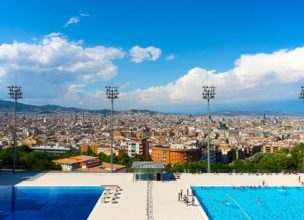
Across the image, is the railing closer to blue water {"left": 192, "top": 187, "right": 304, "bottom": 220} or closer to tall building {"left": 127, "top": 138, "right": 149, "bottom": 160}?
blue water {"left": 192, "top": 187, "right": 304, "bottom": 220}

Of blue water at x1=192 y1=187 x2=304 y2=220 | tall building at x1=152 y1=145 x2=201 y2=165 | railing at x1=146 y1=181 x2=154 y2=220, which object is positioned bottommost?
tall building at x1=152 y1=145 x2=201 y2=165

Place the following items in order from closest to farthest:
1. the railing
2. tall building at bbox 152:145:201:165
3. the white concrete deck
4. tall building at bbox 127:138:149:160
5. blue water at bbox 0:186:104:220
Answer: the railing < the white concrete deck < blue water at bbox 0:186:104:220 < tall building at bbox 152:145:201:165 < tall building at bbox 127:138:149:160

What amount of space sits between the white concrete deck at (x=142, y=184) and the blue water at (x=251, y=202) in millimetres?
1138

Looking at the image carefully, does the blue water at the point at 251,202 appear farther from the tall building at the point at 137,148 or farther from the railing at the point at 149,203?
the tall building at the point at 137,148

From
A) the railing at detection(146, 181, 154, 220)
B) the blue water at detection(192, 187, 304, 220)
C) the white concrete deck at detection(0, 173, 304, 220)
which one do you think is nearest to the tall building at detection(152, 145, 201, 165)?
the white concrete deck at detection(0, 173, 304, 220)

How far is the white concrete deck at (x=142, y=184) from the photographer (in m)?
17.3

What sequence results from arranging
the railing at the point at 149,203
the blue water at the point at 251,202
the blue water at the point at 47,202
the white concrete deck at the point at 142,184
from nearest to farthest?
the railing at the point at 149,203, the white concrete deck at the point at 142,184, the blue water at the point at 47,202, the blue water at the point at 251,202

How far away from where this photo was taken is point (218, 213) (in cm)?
1841

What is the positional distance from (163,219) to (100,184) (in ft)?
27.6

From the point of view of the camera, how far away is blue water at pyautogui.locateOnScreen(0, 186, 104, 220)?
1773 centimetres

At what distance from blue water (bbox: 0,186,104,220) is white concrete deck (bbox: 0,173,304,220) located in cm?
83

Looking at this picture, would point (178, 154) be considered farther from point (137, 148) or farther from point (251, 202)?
point (251, 202)

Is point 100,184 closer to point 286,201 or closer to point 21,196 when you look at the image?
point 21,196

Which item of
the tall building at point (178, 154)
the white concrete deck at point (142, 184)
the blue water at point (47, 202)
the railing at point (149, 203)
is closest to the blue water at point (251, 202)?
the white concrete deck at point (142, 184)
